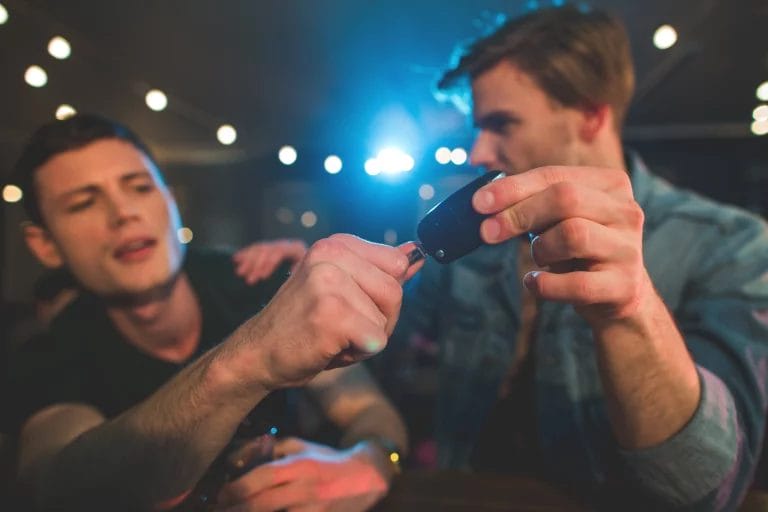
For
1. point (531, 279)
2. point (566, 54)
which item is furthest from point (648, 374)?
point (566, 54)

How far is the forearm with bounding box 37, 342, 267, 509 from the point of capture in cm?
73

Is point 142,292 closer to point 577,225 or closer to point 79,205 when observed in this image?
point 79,205

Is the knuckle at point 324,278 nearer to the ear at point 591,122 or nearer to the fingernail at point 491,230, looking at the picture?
the fingernail at point 491,230

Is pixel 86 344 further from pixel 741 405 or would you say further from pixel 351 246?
pixel 741 405

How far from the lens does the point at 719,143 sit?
510 cm

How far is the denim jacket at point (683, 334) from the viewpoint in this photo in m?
0.87

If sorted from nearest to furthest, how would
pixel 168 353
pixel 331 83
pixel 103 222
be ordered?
pixel 103 222 → pixel 168 353 → pixel 331 83

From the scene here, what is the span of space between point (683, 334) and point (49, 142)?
6.54 ft

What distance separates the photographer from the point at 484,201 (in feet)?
2.25

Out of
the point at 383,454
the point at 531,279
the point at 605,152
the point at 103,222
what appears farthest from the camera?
the point at 605,152

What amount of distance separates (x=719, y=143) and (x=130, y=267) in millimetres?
6135

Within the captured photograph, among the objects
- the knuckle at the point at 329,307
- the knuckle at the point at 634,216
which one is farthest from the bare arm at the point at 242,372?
the knuckle at the point at 634,216

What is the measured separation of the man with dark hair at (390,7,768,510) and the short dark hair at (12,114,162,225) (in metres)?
1.35

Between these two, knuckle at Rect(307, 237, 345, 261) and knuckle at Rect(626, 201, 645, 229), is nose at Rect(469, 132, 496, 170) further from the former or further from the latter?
knuckle at Rect(307, 237, 345, 261)
